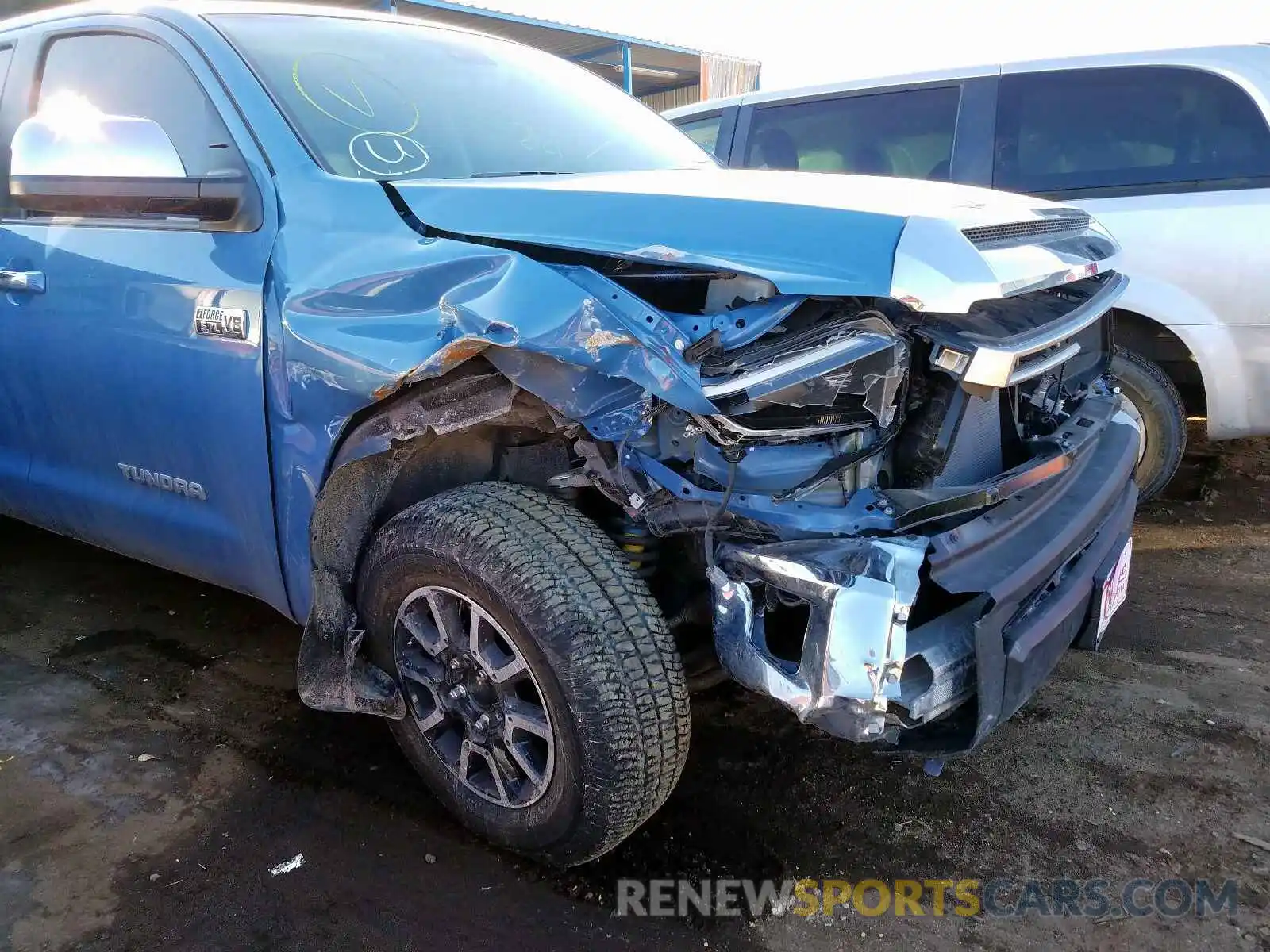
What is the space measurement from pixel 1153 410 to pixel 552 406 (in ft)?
9.84

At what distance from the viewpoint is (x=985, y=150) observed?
13.0 feet

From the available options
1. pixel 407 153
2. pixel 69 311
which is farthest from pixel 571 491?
pixel 69 311

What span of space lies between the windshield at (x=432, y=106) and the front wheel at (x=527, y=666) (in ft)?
3.13

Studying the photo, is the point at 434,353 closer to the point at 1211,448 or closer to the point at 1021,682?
the point at 1021,682

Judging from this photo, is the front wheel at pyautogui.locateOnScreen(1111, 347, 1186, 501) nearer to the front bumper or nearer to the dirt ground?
the dirt ground

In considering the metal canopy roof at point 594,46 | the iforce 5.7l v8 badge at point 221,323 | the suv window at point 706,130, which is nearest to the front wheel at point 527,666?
the iforce 5.7l v8 badge at point 221,323

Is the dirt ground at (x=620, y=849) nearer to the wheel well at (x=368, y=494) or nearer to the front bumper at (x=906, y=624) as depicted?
the wheel well at (x=368, y=494)

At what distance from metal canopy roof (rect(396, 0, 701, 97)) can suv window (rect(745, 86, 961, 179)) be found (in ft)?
23.0

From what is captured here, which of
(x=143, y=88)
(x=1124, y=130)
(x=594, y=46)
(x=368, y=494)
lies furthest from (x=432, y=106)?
(x=594, y=46)

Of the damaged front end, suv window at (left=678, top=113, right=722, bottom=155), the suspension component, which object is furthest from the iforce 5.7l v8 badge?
suv window at (left=678, top=113, right=722, bottom=155)

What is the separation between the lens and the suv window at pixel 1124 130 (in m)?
3.48

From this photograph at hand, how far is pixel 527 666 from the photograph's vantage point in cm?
190

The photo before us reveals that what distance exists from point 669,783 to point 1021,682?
752 millimetres

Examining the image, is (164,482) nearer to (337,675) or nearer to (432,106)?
(337,675)
